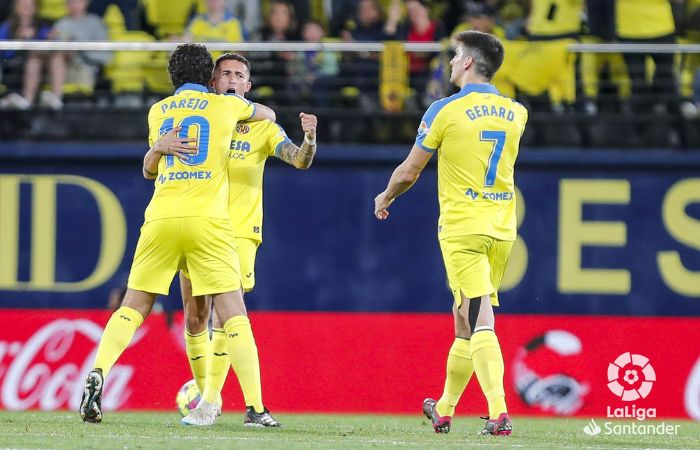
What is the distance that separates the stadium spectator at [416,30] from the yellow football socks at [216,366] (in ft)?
14.9

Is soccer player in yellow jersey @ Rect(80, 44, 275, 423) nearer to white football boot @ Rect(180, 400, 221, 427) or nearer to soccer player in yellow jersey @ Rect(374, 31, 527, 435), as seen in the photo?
white football boot @ Rect(180, 400, 221, 427)

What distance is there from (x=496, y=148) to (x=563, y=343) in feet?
13.3

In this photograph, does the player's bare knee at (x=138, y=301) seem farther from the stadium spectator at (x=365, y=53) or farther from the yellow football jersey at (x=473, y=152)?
the stadium spectator at (x=365, y=53)

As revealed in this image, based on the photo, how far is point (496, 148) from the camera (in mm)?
7371

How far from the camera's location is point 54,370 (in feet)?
35.7

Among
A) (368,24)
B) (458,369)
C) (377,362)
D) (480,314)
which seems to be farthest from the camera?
(368,24)

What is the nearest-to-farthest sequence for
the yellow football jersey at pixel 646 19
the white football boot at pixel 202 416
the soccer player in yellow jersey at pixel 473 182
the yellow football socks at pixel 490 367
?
the yellow football socks at pixel 490 367
the soccer player in yellow jersey at pixel 473 182
the white football boot at pixel 202 416
the yellow football jersey at pixel 646 19

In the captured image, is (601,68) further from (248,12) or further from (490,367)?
(490,367)

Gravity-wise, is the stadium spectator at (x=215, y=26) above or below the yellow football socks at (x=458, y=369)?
above

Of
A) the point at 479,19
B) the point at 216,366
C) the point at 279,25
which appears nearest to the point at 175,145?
the point at 216,366

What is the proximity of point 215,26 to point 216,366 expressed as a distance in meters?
4.87

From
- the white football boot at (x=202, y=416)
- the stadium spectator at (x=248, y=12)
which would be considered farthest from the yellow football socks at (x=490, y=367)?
the stadium spectator at (x=248, y=12)

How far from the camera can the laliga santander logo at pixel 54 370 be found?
1077cm

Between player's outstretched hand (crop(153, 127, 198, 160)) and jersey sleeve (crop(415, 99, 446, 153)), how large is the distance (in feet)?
3.83
